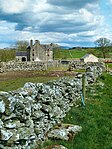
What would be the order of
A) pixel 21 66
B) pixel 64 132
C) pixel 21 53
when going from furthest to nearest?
pixel 21 53 < pixel 21 66 < pixel 64 132

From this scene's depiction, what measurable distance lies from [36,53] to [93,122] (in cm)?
8879

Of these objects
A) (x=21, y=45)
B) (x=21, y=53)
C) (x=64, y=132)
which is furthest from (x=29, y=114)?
(x=21, y=45)

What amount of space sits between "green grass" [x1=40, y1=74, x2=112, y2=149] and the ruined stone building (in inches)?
3273

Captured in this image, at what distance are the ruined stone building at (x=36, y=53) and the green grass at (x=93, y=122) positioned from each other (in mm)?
83141

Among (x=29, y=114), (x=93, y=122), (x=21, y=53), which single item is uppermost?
(x=21, y=53)

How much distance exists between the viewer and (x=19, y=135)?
6.69 m

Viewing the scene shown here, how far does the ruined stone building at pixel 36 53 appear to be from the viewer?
97.9m

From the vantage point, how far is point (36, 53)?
98.7 metres

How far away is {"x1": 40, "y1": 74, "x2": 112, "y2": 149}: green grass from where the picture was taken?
876cm

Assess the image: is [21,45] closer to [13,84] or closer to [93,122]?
[13,84]

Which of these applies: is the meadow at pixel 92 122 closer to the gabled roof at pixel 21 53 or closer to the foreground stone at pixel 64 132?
the foreground stone at pixel 64 132

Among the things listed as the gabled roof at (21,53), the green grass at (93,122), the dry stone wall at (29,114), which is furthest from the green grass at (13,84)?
the gabled roof at (21,53)

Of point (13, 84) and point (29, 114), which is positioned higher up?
point (29, 114)

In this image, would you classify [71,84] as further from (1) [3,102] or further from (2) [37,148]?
(1) [3,102]
